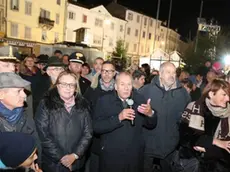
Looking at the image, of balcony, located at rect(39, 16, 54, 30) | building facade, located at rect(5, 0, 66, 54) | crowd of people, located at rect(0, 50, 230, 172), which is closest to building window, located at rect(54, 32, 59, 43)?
building facade, located at rect(5, 0, 66, 54)

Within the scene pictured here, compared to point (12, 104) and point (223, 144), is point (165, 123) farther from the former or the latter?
point (12, 104)

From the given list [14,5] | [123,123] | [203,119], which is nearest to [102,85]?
[123,123]

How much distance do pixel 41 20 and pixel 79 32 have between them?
772 centimetres

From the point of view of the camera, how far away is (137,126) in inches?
152

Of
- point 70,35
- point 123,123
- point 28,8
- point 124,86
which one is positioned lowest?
point 123,123

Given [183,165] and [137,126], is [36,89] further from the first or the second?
[183,165]

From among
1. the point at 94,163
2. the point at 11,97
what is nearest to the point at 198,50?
the point at 94,163

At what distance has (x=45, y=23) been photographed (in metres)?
37.0

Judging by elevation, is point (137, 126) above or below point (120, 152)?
above

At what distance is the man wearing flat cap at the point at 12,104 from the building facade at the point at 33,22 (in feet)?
99.4

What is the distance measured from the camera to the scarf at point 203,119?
3.20 metres

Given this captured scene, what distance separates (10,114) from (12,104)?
0.12 meters

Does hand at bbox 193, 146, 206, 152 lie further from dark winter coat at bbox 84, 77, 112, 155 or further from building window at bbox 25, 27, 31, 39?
building window at bbox 25, 27, 31, 39

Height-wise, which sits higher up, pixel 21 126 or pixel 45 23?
pixel 45 23
